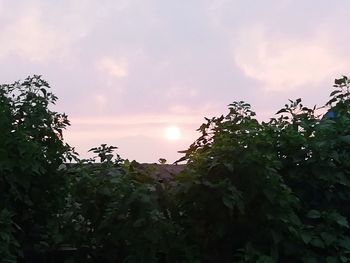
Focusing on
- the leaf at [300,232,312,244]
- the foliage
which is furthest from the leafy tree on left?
the leaf at [300,232,312,244]

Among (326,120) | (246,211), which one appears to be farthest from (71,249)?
(326,120)

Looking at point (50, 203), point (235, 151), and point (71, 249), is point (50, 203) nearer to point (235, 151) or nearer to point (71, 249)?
point (71, 249)

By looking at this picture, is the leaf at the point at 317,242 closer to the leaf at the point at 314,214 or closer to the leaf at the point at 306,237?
the leaf at the point at 306,237

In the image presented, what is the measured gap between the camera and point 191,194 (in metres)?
3.89

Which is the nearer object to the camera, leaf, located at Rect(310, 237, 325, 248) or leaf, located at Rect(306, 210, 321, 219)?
leaf, located at Rect(310, 237, 325, 248)

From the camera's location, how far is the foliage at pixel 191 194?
3760mm

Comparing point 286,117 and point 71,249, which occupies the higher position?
point 286,117

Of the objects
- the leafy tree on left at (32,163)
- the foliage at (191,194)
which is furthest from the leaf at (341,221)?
the leafy tree on left at (32,163)

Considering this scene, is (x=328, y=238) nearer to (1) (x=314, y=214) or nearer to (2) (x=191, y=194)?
(1) (x=314, y=214)

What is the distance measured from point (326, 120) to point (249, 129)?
0.65m

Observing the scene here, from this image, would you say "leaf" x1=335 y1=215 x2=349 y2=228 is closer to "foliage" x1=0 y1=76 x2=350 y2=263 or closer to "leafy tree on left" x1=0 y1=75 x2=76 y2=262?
"foliage" x1=0 y1=76 x2=350 y2=263

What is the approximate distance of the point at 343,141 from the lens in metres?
4.20

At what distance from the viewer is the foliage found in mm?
3760

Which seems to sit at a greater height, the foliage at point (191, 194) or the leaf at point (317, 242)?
the foliage at point (191, 194)
